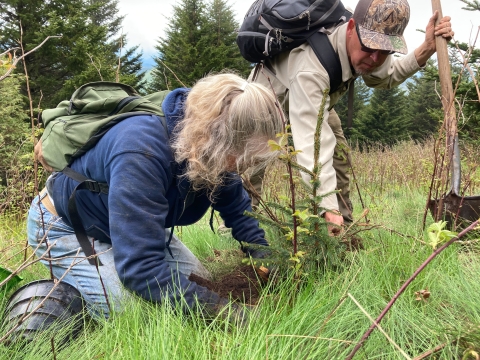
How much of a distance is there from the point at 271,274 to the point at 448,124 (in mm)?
1406

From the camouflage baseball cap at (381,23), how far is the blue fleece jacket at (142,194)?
3.65 ft

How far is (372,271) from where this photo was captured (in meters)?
1.91

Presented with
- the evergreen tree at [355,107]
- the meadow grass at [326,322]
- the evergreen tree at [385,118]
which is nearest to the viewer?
the meadow grass at [326,322]

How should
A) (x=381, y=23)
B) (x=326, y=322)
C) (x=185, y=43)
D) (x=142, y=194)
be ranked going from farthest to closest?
(x=185, y=43) < (x=381, y=23) < (x=142, y=194) < (x=326, y=322)

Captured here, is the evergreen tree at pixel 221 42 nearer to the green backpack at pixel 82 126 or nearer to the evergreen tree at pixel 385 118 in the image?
the evergreen tree at pixel 385 118

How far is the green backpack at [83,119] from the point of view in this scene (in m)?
1.87

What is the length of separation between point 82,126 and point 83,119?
0.23 ft

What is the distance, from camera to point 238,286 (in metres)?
2.06

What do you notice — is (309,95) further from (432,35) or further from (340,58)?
(432,35)

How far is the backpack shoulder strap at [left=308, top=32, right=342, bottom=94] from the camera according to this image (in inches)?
96.1

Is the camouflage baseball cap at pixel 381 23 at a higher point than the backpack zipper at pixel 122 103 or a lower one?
higher

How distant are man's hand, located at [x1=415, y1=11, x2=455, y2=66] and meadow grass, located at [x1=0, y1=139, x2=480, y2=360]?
4.17ft

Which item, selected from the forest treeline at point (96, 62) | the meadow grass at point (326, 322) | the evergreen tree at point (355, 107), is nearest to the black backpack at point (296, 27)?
the meadow grass at point (326, 322)

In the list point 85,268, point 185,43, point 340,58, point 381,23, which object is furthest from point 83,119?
point 185,43
